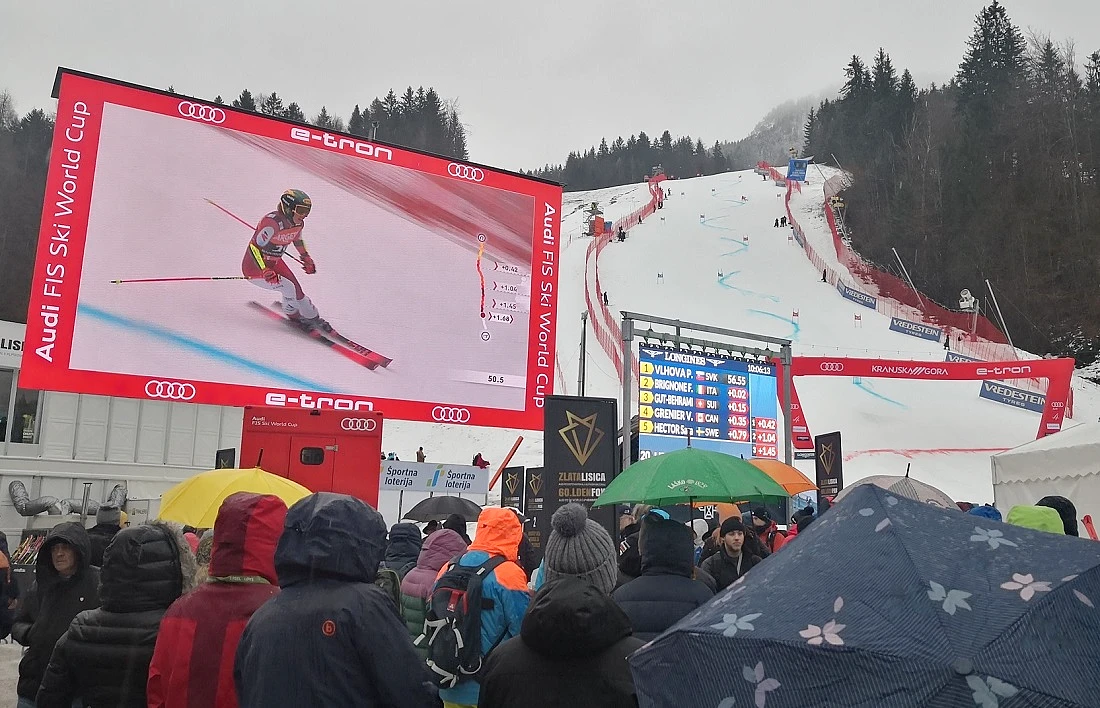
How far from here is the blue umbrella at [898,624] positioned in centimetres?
133

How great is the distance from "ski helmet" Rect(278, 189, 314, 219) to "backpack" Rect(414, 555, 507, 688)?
8.28m

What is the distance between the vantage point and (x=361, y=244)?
38.2 ft

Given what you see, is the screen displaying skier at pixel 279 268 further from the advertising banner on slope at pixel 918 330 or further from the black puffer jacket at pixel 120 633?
the advertising banner on slope at pixel 918 330

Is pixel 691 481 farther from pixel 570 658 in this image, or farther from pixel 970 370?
pixel 970 370

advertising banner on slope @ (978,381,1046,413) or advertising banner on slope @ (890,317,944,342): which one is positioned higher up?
advertising banner on slope @ (890,317,944,342)

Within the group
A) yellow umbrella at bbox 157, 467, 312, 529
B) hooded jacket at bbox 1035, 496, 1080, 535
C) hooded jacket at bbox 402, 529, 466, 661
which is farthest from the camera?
yellow umbrella at bbox 157, 467, 312, 529

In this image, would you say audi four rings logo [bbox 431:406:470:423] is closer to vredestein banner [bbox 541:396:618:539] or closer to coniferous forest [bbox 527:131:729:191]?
vredestein banner [bbox 541:396:618:539]

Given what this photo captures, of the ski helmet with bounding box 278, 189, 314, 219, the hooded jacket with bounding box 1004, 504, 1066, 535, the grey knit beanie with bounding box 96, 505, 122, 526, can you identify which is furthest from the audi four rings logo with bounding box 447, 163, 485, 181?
the hooded jacket with bounding box 1004, 504, 1066, 535

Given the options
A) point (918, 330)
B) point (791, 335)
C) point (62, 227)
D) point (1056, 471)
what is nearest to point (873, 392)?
point (791, 335)

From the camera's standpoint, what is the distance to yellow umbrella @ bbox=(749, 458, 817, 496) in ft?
36.6

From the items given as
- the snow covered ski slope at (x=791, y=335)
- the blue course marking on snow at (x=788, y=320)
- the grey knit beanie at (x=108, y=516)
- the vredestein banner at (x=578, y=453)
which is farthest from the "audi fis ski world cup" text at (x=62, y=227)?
the blue course marking on snow at (x=788, y=320)

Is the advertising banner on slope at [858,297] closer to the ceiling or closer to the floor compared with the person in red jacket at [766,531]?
closer to the ceiling

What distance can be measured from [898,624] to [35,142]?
63.6 metres

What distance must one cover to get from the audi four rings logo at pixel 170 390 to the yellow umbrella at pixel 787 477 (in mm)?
6871
